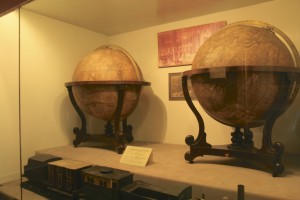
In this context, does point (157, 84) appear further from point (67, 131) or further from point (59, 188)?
point (59, 188)

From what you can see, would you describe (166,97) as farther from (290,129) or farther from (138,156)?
(290,129)

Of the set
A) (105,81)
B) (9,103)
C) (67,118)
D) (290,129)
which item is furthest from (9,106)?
(290,129)

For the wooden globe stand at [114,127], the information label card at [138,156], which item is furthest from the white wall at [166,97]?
the information label card at [138,156]

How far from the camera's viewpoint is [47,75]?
2.90 m

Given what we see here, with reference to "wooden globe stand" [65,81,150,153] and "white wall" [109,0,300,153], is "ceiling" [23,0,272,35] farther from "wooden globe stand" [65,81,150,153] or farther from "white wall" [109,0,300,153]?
"wooden globe stand" [65,81,150,153]

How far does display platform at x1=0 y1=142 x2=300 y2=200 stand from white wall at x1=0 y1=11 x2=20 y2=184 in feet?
1.28

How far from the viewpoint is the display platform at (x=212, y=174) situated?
145 cm

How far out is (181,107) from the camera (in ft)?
9.78

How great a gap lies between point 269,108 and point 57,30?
8.23 ft

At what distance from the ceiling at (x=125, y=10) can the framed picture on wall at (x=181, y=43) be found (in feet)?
0.52

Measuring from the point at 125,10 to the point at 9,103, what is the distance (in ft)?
5.27

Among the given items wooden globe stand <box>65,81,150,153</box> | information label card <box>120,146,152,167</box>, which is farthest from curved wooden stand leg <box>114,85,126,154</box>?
information label card <box>120,146,152,167</box>

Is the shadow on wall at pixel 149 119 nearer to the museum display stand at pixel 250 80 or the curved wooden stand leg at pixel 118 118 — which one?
the curved wooden stand leg at pixel 118 118

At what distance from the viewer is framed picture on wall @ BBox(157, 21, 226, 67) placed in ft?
9.05
